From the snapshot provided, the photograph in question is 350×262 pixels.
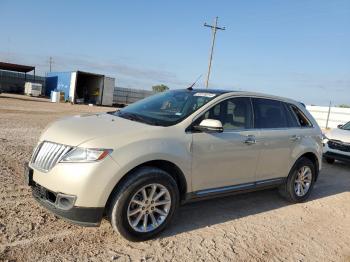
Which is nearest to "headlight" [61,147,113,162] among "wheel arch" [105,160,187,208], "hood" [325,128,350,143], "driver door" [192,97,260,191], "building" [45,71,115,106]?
Result: "wheel arch" [105,160,187,208]

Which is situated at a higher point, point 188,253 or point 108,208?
point 108,208

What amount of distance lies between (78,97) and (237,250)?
130ft

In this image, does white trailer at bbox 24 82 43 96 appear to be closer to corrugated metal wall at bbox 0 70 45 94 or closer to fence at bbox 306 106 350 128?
corrugated metal wall at bbox 0 70 45 94

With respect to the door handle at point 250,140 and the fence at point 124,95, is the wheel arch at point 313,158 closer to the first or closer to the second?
the door handle at point 250,140

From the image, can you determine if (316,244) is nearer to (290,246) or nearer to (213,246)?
(290,246)

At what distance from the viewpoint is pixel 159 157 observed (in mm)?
4180

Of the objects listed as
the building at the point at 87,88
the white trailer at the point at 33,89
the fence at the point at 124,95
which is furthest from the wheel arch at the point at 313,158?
the white trailer at the point at 33,89

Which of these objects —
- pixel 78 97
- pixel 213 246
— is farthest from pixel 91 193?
pixel 78 97

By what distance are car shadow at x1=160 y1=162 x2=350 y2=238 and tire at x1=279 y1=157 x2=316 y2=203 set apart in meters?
0.19

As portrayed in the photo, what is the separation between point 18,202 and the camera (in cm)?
487

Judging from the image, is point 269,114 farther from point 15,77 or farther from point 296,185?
point 15,77

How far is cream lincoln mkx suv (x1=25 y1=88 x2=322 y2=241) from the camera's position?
3791 mm

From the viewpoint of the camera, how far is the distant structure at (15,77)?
51.2m

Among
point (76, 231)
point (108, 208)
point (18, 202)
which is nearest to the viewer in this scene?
point (108, 208)
